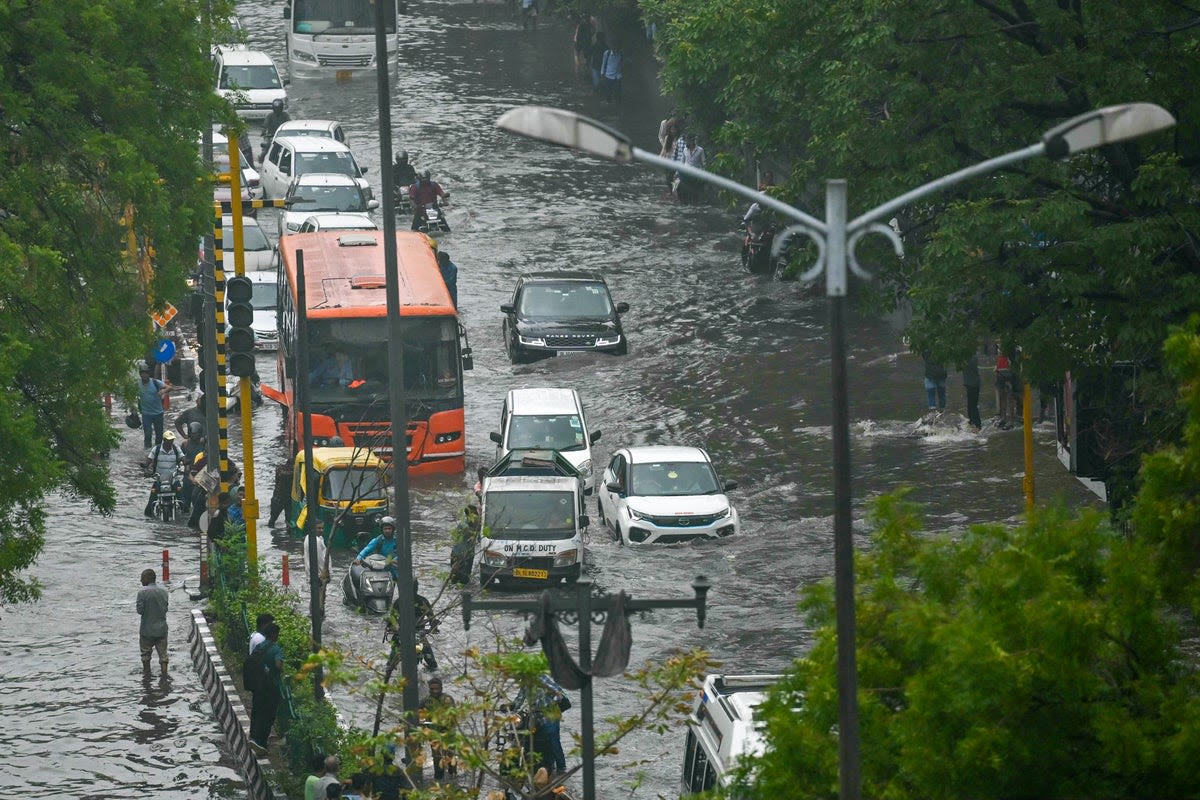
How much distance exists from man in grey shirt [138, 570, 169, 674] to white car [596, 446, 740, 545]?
7698mm

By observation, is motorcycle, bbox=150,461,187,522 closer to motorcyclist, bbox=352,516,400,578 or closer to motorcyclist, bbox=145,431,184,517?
motorcyclist, bbox=145,431,184,517

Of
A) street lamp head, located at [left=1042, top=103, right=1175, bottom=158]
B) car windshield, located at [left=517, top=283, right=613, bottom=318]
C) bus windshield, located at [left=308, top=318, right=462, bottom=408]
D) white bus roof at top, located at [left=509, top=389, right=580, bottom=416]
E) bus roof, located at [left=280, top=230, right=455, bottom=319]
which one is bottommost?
white bus roof at top, located at [left=509, top=389, right=580, bottom=416]

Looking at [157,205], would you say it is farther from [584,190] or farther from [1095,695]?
[584,190]

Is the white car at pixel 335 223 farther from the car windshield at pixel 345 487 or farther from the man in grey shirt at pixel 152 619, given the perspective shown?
the man in grey shirt at pixel 152 619

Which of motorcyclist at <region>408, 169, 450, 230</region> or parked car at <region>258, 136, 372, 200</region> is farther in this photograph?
parked car at <region>258, 136, 372, 200</region>

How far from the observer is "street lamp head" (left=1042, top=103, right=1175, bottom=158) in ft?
33.8

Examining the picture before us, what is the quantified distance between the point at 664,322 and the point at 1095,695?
31111mm

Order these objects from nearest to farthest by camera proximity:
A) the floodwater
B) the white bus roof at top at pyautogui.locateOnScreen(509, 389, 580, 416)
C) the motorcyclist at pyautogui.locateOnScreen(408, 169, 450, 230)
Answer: the floodwater < the white bus roof at top at pyautogui.locateOnScreen(509, 389, 580, 416) < the motorcyclist at pyautogui.locateOnScreen(408, 169, 450, 230)

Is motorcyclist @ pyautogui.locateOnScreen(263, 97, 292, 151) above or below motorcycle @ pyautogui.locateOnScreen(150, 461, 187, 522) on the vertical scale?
above

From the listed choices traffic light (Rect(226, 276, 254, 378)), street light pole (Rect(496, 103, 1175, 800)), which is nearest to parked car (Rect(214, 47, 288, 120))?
traffic light (Rect(226, 276, 254, 378))

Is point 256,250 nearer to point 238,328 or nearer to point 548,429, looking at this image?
point 548,429

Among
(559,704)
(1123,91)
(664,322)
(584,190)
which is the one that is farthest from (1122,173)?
(584,190)

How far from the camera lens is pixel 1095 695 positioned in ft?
38.1

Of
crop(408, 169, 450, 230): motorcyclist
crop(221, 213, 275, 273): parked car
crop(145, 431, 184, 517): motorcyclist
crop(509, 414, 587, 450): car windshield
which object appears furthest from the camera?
crop(408, 169, 450, 230): motorcyclist
